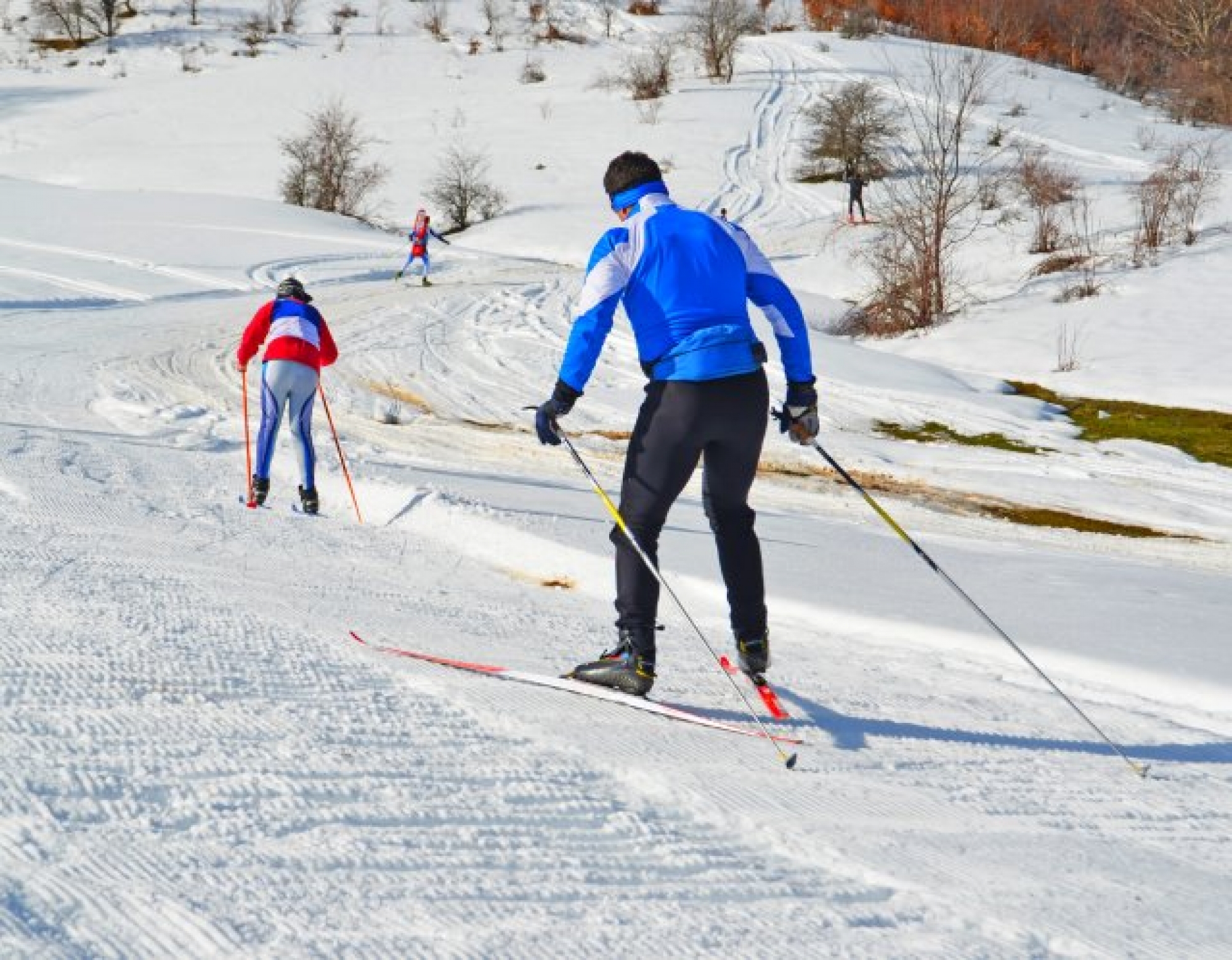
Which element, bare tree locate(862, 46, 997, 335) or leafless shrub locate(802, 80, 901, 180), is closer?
bare tree locate(862, 46, 997, 335)

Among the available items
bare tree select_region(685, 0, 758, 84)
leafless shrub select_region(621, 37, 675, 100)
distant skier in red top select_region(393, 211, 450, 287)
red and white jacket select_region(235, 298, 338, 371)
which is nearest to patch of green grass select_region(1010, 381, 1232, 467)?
red and white jacket select_region(235, 298, 338, 371)

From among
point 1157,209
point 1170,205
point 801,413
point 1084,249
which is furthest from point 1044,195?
point 801,413

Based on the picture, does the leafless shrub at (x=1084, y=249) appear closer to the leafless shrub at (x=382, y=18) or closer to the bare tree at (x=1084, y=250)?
the bare tree at (x=1084, y=250)

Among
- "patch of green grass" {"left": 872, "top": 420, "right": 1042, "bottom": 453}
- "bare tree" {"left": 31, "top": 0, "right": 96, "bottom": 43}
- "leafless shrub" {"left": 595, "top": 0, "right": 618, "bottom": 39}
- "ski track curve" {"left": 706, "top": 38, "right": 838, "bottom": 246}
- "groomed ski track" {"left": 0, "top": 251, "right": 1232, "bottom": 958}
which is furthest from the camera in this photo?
"leafless shrub" {"left": 595, "top": 0, "right": 618, "bottom": 39}

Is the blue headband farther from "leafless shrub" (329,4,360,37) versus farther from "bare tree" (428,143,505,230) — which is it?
"leafless shrub" (329,4,360,37)

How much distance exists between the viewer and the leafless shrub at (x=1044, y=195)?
25859mm

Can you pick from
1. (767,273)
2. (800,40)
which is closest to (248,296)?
(767,273)

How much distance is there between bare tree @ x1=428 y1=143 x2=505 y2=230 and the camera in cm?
3869

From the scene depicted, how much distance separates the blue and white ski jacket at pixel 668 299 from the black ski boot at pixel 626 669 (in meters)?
0.92

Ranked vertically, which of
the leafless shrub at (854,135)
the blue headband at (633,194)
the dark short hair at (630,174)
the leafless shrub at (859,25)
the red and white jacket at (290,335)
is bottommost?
the red and white jacket at (290,335)

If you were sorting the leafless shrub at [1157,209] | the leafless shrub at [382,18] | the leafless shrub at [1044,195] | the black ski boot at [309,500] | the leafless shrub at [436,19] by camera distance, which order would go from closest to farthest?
the black ski boot at [309,500], the leafless shrub at [1157,209], the leafless shrub at [1044,195], the leafless shrub at [436,19], the leafless shrub at [382,18]

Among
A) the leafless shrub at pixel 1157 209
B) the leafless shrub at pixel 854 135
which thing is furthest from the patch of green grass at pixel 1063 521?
the leafless shrub at pixel 854 135

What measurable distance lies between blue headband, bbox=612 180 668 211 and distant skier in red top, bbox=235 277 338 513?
174 inches

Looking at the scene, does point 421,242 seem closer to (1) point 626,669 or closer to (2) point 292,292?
(2) point 292,292
